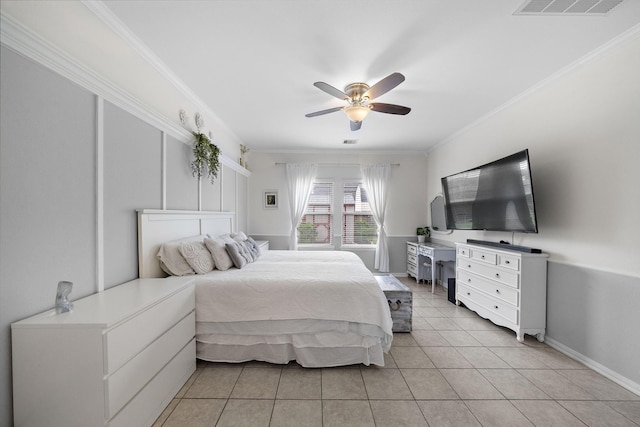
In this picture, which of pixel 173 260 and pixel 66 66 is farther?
pixel 173 260

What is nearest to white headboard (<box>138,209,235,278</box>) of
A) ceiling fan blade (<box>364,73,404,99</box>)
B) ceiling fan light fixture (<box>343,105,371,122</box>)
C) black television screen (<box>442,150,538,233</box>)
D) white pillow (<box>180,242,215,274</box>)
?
white pillow (<box>180,242,215,274</box>)

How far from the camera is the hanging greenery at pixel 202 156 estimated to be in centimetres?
295

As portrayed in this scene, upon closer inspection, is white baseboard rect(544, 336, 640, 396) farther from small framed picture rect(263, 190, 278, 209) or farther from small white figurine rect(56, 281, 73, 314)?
small framed picture rect(263, 190, 278, 209)

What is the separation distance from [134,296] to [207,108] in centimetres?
253

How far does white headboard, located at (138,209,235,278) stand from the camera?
2.13 metres

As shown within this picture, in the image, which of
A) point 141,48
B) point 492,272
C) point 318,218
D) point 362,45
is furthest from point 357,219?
point 141,48

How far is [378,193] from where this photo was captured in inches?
214

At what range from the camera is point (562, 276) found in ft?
8.06

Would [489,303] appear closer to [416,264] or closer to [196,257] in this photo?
[416,264]

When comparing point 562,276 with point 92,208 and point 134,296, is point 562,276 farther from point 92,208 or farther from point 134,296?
point 92,208

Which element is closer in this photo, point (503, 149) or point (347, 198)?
point (503, 149)

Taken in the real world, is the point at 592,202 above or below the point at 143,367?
above

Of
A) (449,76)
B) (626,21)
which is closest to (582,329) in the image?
(626,21)

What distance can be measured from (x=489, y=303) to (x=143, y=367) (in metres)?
3.39
